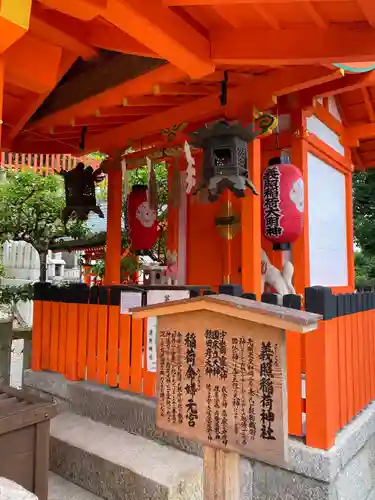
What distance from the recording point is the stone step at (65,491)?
10.8ft

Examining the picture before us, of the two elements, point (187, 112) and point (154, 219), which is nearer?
point (187, 112)

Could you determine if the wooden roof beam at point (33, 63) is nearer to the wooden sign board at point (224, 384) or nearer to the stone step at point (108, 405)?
the wooden sign board at point (224, 384)

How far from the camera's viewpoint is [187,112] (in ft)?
15.9

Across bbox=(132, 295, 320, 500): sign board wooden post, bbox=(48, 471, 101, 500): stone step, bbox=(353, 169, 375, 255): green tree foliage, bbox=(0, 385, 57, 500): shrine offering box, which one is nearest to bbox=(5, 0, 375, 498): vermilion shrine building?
bbox=(48, 471, 101, 500): stone step

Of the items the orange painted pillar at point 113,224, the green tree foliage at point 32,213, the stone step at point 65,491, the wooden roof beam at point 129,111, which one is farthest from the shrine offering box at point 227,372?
the green tree foliage at point 32,213

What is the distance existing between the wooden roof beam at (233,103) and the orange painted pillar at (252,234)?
442mm

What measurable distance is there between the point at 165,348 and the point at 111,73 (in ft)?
9.51

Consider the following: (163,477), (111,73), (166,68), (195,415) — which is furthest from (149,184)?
(195,415)

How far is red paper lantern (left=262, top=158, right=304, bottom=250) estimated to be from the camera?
167 inches

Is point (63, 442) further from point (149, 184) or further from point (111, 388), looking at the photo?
point (149, 184)

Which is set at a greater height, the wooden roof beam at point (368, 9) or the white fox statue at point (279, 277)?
the wooden roof beam at point (368, 9)

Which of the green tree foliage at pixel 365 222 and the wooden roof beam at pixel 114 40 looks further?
the green tree foliage at pixel 365 222

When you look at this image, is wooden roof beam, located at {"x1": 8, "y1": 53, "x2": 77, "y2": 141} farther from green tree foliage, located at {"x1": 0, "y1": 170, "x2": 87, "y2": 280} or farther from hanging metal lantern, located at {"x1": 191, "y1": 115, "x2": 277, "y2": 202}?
green tree foliage, located at {"x1": 0, "y1": 170, "x2": 87, "y2": 280}

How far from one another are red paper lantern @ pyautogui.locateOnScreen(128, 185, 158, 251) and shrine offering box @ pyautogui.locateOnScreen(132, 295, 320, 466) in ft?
12.2
